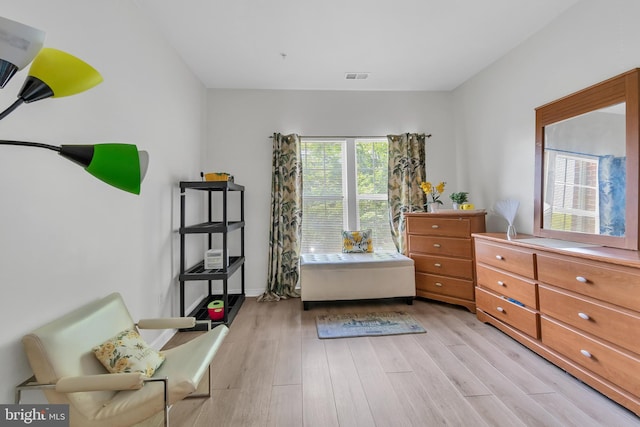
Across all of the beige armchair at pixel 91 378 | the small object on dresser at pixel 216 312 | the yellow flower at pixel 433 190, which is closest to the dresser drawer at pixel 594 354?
the yellow flower at pixel 433 190

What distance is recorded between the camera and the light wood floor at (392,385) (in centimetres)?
156

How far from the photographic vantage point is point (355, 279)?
126 inches

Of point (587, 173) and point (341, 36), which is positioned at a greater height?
point (341, 36)

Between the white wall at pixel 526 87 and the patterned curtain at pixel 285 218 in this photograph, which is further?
the patterned curtain at pixel 285 218

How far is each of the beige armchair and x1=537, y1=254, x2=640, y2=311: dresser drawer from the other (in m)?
2.42

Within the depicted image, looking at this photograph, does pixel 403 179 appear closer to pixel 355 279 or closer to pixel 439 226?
pixel 439 226

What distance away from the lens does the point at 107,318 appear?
1531 mm

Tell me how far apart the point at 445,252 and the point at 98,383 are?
10.4ft

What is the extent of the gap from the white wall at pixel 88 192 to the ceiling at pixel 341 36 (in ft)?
1.48

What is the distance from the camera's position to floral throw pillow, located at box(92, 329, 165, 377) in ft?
4.47

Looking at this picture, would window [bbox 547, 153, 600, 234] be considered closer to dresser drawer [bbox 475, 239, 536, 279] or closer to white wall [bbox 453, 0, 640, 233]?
white wall [bbox 453, 0, 640, 233]

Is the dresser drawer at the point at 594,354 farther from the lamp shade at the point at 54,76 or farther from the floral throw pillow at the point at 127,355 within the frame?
the lamp shade at the point at 54,76

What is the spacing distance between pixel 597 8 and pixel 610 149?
44.9 inches

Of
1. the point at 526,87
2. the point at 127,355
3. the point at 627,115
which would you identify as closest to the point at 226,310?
the point at 127,355
